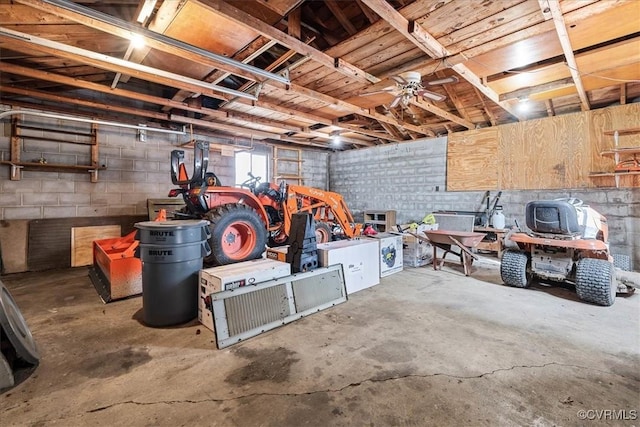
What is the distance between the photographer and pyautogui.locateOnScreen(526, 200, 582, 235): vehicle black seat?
3152 mm

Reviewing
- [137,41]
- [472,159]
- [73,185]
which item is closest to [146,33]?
[137,41]

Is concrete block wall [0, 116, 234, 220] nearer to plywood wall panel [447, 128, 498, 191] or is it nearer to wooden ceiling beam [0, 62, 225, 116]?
wooden ceiling beam [0, 62, 225, 116]

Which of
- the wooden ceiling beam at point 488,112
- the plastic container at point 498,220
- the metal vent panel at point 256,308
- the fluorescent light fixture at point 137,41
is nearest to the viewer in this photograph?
the metal vent panel at point 256,308

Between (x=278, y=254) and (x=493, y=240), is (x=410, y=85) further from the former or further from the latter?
(x=493, y=240)

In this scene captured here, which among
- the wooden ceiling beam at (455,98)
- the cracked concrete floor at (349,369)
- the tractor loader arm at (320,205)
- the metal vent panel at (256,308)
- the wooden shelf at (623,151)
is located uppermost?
the wooden ceiling beam at (455,98)

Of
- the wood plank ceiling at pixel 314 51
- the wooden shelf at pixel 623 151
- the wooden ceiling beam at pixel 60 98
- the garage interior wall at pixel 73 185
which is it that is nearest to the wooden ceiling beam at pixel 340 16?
the wood plank ceiling at pixel 314 51

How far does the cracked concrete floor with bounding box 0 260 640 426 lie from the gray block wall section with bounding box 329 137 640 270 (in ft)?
7.51

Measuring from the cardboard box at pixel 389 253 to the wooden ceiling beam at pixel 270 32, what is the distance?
7.24 feet

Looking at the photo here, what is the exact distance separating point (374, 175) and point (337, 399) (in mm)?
6688

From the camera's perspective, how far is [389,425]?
1.44m

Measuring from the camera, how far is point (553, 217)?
323 centimetres

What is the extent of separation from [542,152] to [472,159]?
1.19 metres

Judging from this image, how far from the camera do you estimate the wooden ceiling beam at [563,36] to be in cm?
223

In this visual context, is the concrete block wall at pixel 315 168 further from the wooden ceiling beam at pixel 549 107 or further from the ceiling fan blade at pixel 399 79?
the wooden ceiling beam at pixel 549 107
